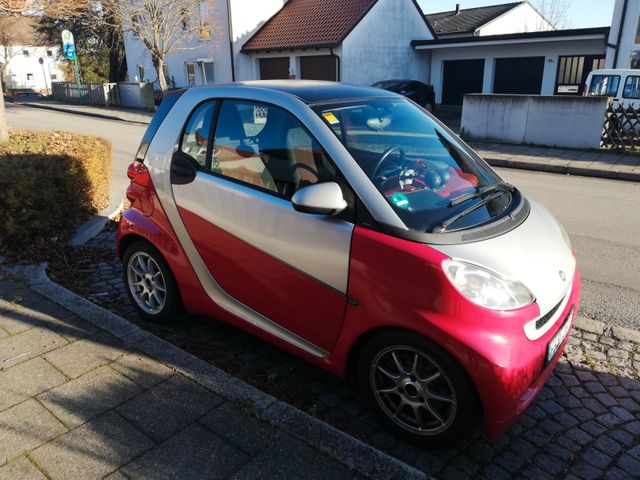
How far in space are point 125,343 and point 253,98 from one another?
1.93 metres

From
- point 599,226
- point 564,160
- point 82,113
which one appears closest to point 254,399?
point 599,226

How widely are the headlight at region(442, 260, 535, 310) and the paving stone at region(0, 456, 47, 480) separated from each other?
2.21 meters

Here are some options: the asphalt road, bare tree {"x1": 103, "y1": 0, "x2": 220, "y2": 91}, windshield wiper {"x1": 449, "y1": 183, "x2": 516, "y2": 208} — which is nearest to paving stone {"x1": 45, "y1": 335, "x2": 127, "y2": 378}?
windshield wiper {"x1": 449, "y1": 183, "x2": 516, "y2": 208}

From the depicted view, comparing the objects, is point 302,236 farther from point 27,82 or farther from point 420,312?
point 27,82

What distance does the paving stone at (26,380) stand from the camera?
3104mm

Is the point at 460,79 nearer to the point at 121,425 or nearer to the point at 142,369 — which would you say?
the point at 142,369

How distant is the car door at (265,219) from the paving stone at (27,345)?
1.27 metres

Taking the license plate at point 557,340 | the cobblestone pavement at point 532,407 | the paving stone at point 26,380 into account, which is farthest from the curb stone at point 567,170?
the paving stone at point 26,380

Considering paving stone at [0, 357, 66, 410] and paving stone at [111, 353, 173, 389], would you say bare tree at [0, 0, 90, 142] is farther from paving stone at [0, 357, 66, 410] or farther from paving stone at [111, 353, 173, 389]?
paving stone at [111, 353, 173, 389]

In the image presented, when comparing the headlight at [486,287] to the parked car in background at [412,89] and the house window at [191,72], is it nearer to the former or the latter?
the parked car in background at [412,89]

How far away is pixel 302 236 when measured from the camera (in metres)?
2.91

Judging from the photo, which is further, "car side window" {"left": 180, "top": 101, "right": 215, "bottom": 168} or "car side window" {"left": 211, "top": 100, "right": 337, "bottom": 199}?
"car side window" {"left": 180, "top": 101, "right": 215, "bottom": 168}

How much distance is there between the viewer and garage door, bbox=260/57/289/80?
89.8 ft

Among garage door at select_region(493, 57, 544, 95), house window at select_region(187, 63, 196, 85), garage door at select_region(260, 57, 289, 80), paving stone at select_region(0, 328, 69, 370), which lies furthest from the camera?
house window at select_region(187, 63, 196, 85)
